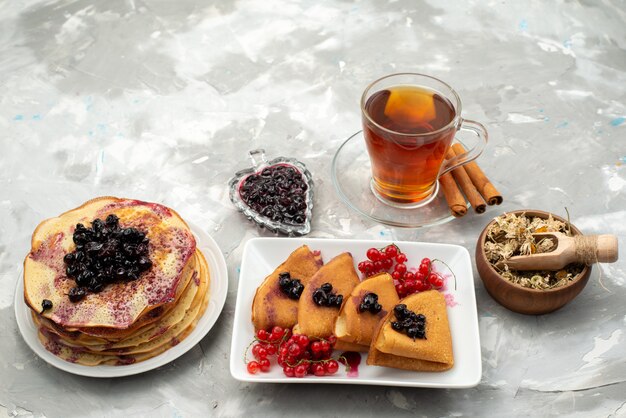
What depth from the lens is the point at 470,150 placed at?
2230 mm

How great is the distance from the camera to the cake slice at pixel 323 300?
72.4 inches

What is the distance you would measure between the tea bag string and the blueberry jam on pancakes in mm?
1198

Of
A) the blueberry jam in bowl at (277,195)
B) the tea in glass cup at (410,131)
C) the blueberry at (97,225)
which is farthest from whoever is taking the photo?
the blueberry jam in bowl at (277,195)

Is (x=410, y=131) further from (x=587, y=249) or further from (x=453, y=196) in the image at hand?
(x=587, y=249)

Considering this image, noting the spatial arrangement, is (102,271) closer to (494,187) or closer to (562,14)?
(494,187)

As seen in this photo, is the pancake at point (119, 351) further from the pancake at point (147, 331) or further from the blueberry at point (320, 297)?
the blueberry at point (320, 297)

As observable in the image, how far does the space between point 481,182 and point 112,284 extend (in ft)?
4.04

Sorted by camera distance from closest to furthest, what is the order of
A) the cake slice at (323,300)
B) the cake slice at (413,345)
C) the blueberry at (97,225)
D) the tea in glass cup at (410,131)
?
the cake slice at (413,345) < the cake slice at (323,300) < the blueberry at (97,225) < the tea in glass cup at (410,131)

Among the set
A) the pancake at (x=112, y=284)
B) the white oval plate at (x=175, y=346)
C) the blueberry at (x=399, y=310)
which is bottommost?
the white oval plate at (x=175, y=346)

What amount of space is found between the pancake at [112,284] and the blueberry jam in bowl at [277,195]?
1.01 ft

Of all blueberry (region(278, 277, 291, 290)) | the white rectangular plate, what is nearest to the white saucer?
the white rectangular plate

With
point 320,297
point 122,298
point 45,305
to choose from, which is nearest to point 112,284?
point 122,298

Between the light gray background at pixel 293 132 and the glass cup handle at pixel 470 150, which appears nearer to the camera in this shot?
the light gray background at pixel 293 132

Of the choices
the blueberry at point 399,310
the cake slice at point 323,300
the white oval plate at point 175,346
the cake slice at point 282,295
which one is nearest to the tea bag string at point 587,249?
the blueberry at point 399,310
